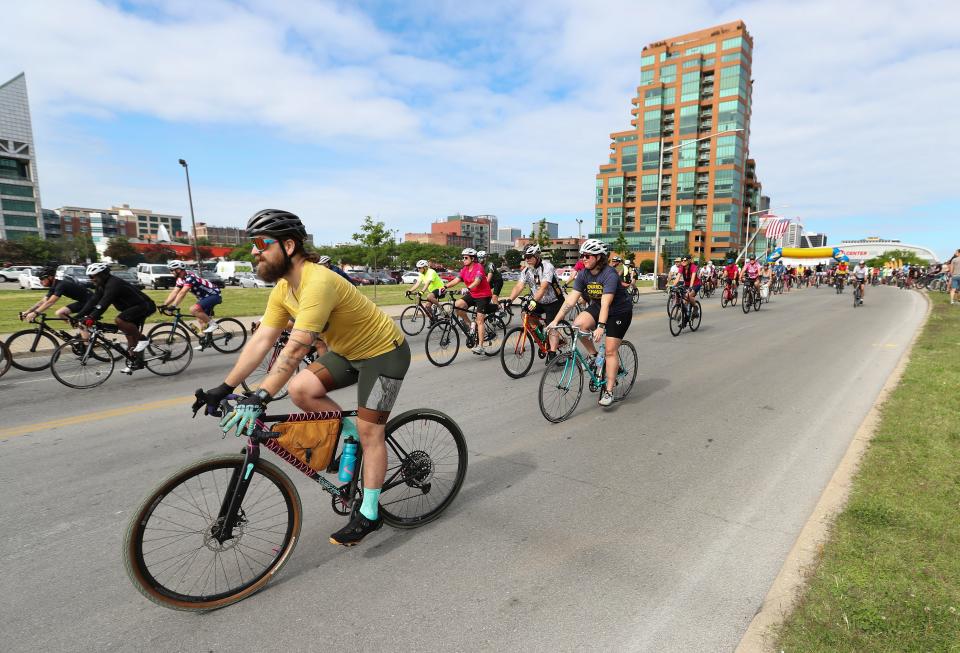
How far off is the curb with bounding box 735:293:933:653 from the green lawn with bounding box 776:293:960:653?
0.05 m

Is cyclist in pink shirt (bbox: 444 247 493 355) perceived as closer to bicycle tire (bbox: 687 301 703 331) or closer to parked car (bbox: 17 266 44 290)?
bicycle tire (bbox: 687 301 703 331)

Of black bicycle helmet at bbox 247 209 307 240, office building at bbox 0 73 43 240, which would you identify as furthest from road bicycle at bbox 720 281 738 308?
office building at bbox 0 73 43 240

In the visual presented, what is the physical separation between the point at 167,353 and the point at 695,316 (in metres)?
12.0

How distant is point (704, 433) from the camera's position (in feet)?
17.6

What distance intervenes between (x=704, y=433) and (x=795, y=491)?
4.63 ft

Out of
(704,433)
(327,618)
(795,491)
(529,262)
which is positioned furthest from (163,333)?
(795,491)

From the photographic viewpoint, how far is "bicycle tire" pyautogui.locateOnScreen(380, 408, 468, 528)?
133 inches

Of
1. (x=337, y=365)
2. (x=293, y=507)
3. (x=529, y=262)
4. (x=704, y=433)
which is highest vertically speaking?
(x=529, y=262)

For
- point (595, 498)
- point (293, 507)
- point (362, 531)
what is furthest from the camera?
point (595, 498)

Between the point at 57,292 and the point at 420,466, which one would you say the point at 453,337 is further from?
the point at 57,292

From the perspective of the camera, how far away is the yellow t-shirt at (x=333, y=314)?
2643mm

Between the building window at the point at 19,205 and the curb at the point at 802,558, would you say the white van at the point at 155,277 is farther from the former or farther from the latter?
the building window at the point at 19,205

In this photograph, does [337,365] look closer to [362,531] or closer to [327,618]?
[362,531]

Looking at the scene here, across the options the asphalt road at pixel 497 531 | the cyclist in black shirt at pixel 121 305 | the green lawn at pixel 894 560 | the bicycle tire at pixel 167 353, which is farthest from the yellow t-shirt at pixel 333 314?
the bicycle tire at pixel 167 353
